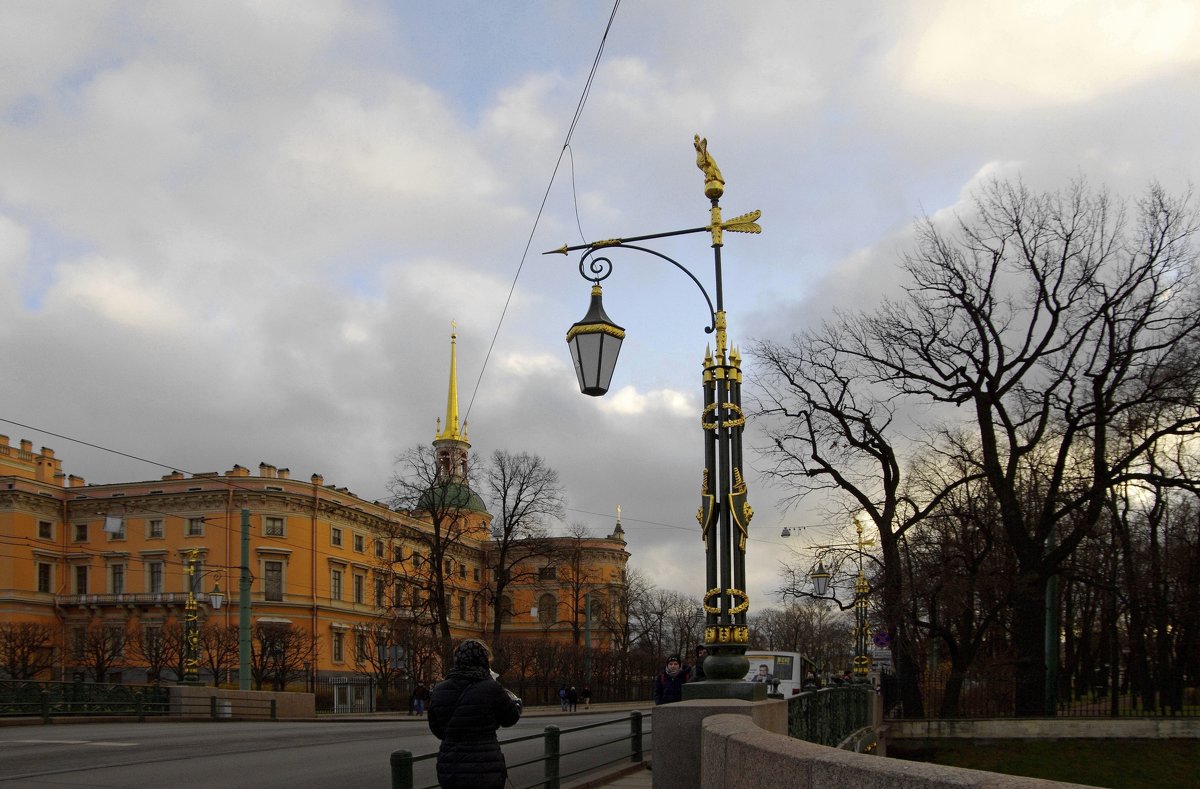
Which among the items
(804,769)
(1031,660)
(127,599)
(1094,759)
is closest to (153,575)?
(127,599)

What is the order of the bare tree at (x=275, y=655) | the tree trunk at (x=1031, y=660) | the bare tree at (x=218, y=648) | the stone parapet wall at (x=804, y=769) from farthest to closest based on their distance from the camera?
the bare tree at (x=275, y=655) → the bare tree at (x=218, y=648) → the tree trunk at (x=1031, y=660) → the stone parapet wall at (x=804, y=769)

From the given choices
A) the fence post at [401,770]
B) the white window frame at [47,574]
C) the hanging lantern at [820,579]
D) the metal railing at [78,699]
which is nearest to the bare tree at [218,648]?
the white window frame at [47,574]

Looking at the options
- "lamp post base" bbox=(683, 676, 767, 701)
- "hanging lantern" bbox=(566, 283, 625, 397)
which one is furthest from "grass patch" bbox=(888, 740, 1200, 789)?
"hanging lantern" bbox=(566, 283, 625, 397)

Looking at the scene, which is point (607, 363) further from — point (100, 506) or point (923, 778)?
point (100, 506)

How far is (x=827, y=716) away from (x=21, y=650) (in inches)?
2001

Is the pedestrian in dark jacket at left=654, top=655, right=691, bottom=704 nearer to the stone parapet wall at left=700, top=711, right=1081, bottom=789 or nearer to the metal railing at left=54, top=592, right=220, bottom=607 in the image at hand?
the stone parapet wall at left=700, top=711, right=1081, bottom=789

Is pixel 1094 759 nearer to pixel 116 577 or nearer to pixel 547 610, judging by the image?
pixel 116 577

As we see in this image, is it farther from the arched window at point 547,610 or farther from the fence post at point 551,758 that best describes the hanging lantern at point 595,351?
the arched window at point 547,610

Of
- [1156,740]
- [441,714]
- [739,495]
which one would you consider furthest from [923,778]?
[1156,740]

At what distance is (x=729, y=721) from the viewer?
677 centimetres

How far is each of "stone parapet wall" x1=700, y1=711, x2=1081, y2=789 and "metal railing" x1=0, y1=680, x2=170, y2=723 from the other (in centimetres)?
2545

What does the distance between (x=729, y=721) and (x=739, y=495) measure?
4.74 meters

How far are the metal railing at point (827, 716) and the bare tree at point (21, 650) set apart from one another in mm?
42697

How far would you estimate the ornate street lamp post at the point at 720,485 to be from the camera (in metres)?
11.1
